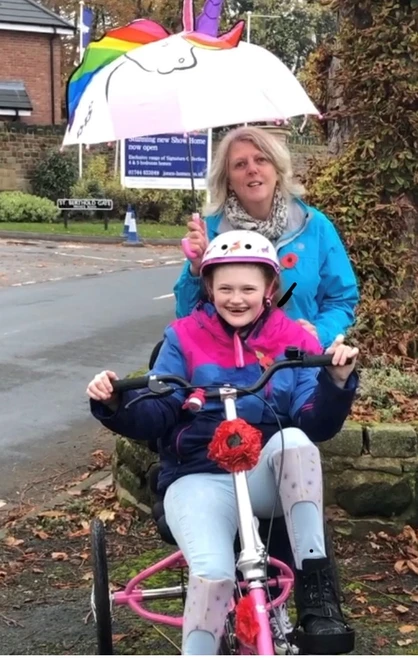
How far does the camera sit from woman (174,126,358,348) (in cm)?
381

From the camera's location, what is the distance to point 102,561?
136 inches

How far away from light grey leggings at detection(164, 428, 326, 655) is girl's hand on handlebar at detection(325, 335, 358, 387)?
0.79ft

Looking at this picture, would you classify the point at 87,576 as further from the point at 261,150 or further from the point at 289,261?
the point at 261,150

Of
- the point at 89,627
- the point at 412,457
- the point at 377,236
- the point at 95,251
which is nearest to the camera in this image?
the point at 89,627

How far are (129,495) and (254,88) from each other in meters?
2.58

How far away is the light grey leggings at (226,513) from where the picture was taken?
110 inches

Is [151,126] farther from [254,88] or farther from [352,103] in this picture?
[352,103]

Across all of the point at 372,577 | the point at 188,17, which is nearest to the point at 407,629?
the point at 372,577

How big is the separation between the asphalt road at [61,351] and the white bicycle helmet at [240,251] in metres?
3.36

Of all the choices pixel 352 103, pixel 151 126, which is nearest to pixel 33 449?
pixel 352 103

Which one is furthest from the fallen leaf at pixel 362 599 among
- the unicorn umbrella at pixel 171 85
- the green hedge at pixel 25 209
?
the green hedge at pixel 25 209

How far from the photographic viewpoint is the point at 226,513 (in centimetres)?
298

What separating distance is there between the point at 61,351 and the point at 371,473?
Answer: 615 centimetres

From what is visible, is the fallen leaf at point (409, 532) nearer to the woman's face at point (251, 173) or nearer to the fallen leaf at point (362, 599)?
the fallen leaf at point (362, 599)
